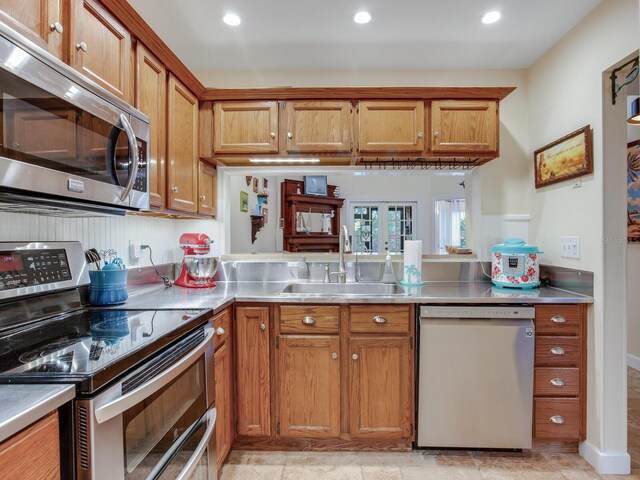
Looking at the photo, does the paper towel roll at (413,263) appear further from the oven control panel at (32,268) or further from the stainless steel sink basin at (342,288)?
the oven control panel at (32,268)

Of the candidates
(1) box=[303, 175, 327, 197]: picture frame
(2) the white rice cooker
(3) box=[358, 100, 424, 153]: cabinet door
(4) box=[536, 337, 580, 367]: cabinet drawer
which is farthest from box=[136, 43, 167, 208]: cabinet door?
(1) box=[303, 175, 327, 197]: picture frame

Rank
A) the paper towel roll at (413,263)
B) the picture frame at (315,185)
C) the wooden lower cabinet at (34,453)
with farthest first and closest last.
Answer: the picture frame at (315,185), the paper towel roll at (413,263), the wooden lower cabinet at (34,453)

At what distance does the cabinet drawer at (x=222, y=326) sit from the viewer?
1667 mm

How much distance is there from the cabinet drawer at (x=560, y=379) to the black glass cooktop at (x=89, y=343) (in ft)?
5.85

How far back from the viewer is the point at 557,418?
6.12 feet

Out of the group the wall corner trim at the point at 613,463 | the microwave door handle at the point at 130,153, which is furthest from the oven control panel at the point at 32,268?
the wall corner trim at the point at 613,463

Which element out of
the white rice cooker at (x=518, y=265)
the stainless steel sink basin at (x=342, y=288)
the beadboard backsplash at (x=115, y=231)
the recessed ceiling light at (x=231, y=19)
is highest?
the recessed ceiling light at (x=231, y=19)

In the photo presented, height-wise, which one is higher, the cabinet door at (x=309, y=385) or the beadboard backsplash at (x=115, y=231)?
the beadboard backsplash at (x=115, y=231)

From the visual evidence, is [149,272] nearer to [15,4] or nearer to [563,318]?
[15,4]

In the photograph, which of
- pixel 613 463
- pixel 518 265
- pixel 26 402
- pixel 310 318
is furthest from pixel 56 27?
pixel 613 463

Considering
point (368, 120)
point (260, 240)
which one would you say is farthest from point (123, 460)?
point (260, 240)

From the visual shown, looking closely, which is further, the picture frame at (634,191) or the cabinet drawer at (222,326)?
the picture frame at (634,191)

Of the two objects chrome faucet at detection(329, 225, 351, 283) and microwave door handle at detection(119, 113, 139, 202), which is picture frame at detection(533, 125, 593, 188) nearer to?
chrome faucet at detection(329, 225, 351, 283)

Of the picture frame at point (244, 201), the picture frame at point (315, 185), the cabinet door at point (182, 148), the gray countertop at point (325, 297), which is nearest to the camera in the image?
the gray countertop at point (325, 297)
